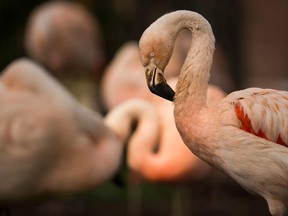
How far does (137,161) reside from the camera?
307 inches

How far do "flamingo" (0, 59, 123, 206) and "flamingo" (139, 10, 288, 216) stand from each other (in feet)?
7.55

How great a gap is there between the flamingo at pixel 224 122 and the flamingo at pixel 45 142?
230 centimetres

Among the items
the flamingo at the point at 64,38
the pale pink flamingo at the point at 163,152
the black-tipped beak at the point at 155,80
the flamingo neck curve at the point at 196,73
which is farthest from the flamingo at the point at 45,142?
the flamingo at the point at 64,38

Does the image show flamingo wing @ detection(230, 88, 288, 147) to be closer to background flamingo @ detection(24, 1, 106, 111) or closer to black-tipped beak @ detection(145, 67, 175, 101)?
black-tipped beak @ detection(145, 67, 175, 101)

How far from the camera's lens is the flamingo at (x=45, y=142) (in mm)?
6844

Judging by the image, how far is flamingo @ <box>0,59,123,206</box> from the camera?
6.84 m

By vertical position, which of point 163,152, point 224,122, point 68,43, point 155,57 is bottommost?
point 68,43

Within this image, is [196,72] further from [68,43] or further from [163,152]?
[68,43]

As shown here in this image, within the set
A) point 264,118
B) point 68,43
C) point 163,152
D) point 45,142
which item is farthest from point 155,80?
point 68,43

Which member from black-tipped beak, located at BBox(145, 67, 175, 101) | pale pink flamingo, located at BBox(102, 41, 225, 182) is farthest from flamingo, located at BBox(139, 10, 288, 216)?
pale pink flamingo, located at BBox(102, 41, 225, 182)

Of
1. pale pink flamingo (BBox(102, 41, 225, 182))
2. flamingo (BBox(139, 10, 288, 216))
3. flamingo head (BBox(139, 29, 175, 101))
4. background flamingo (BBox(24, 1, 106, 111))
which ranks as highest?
flamingo head (BBox(139, 29, 175, 101))

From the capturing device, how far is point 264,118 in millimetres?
4785

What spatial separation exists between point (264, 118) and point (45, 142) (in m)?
2.47

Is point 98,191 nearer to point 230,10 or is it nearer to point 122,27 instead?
point 230,10
